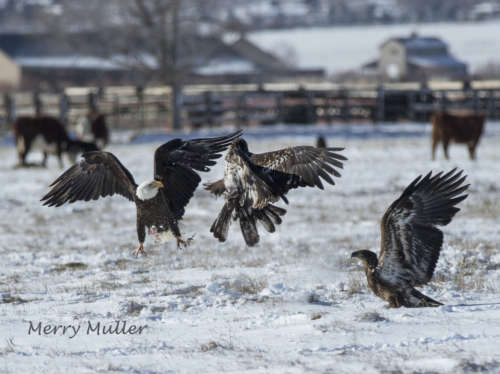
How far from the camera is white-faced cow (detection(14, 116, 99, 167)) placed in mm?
20438

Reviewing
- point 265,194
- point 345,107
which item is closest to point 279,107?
point 345,107

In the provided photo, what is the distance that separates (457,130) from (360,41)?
99516 mm

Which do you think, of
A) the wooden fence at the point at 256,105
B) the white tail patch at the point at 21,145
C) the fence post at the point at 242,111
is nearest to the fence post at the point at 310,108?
the wooden fence at the point at 256,105

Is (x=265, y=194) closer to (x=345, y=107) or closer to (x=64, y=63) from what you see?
(x=345, y=107)

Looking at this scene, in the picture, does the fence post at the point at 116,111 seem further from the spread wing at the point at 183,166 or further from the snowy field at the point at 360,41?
the snowy field at the point at 360,41

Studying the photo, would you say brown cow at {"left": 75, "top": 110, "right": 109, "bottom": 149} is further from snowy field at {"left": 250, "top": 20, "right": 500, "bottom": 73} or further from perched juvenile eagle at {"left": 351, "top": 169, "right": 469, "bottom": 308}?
snowy field at {"left": 250, "top": 20, "right": 500, "bottom": 73}

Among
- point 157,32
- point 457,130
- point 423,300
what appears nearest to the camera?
point 423,300

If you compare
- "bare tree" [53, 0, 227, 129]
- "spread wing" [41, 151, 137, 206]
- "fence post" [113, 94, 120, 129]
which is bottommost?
"fence post" [113, 94, 120, 129]

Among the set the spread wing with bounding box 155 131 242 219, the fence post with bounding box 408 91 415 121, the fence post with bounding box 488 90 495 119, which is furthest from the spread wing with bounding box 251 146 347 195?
the fence post with bounding box 488 90 495 119

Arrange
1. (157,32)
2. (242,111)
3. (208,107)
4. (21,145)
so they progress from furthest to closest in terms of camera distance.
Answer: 1. (157,32)
2. (242,111)
3. (208,107)
4. (21,145)

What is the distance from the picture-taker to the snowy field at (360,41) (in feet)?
322

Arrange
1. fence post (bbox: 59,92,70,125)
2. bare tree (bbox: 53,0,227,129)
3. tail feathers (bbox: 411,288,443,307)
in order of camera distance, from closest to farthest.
Answer: 1. tail feathers (bbox: 411,288,443,307)
2. fence post (bbox: 59,92,70,125)
3. bare tree (bbox: 53,0,227,129)

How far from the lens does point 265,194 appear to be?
7234mm

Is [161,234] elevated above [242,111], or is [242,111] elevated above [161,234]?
[161,234]
